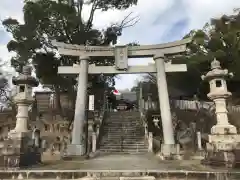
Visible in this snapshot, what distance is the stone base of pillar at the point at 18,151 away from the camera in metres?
6.87

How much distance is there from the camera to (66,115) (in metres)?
17.7

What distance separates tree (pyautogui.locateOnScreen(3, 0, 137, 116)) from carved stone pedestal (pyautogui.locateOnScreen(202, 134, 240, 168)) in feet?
38.8

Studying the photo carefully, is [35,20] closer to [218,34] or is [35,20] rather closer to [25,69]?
[25,69]

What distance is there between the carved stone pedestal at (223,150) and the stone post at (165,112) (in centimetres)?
354

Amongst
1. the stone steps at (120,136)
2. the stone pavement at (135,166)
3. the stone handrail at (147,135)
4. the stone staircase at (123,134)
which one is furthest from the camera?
the stone steps at (120,136)

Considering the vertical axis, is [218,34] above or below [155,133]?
above

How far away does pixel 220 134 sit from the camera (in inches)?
280

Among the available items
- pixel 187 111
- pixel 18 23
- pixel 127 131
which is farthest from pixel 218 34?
pixel 18 23

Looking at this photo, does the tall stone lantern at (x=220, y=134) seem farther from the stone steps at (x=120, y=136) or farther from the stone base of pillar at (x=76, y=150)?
the stone steps at (x=120, y=136)

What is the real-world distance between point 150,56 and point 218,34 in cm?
1047

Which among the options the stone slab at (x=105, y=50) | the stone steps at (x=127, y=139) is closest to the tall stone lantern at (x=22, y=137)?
Result: the stone slab at (x=105, y=50)

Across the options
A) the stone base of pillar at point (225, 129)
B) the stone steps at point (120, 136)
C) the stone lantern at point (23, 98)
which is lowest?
the stone steps at point (120, 136)

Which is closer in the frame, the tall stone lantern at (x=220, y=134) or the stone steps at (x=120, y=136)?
the tall stone lantern at (x=220, y=134)

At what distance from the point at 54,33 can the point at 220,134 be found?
14.1m
